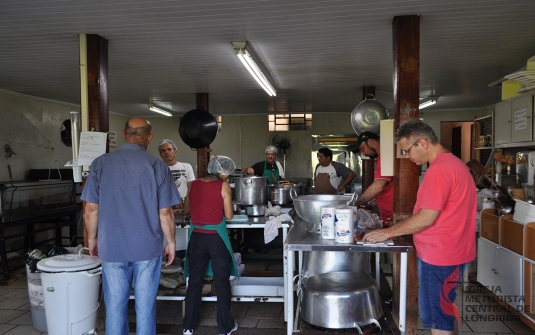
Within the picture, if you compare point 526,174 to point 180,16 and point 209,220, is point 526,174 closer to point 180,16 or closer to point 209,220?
point 209,220

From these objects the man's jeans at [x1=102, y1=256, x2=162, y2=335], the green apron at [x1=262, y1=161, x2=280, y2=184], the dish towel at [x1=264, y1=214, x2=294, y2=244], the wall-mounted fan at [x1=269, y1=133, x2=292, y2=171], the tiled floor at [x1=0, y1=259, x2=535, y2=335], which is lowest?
the tiled floor at [x1=0, y1=259, x2=535, y2=335]

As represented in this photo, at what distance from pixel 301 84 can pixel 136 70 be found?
3032 millimetres

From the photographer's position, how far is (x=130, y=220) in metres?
3.00

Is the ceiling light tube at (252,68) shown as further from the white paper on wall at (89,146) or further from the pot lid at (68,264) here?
the pot lid at (68,264)

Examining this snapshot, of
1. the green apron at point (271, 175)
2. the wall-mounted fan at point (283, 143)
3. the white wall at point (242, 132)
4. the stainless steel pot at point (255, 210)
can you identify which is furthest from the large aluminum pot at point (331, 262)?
the wall-mounted fan at point (283, 143)

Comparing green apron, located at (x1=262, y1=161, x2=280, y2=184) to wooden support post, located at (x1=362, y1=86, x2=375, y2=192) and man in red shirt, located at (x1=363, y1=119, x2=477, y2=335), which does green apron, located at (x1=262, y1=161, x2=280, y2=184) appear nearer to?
wooden support post, located at (x1=362, y1=86, x2=375, y2=192)

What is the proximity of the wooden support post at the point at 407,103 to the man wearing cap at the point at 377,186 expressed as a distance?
1.22 ft

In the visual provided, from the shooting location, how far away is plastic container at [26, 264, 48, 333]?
4.08 m

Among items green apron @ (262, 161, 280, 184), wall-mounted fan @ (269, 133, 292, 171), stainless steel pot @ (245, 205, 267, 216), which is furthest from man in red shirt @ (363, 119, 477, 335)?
wall-mounted fan @ (269, 133, 292, 171)

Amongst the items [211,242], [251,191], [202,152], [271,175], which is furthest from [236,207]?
[202,152]

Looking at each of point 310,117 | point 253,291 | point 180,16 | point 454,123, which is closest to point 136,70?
point 180,16

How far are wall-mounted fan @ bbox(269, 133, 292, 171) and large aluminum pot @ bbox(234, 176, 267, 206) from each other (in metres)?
7.05

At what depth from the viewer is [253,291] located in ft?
14.3

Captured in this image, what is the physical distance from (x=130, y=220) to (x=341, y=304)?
1624 millimetres
